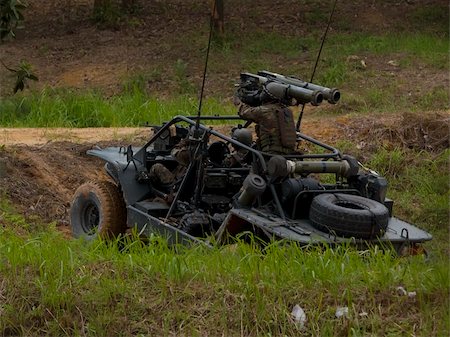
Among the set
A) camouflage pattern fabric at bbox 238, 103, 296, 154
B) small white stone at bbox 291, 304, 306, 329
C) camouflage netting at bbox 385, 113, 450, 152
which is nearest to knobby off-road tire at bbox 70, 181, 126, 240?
camouflage pattern fabric at bbox 238, 103, 296, 154

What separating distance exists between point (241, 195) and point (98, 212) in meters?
2.05

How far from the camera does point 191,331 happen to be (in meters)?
5.64

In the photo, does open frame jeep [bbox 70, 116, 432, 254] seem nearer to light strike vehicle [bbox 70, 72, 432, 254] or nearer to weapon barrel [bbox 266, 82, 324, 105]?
light strike vehicle [bbox 70, 72, 432, 254]

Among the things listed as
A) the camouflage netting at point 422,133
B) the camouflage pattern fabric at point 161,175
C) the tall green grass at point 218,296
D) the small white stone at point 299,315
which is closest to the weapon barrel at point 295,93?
the camouflage pattern fabric at point 161,175

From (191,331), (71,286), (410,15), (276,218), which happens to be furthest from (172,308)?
(410,15)

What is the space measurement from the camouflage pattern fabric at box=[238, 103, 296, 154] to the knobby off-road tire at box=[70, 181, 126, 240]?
168 cm

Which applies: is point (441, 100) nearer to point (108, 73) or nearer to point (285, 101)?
point (108, 73)

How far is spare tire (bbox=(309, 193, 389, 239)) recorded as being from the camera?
7859 mm

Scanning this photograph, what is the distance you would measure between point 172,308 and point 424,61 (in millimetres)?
13913

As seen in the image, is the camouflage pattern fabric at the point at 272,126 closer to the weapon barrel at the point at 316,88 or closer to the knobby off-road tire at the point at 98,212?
the weapon barrel at the point at 316,88

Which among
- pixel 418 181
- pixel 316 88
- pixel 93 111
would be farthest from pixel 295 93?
pixel 93 111

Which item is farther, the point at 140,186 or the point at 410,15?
the point at 410,15

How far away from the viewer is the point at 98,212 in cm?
988

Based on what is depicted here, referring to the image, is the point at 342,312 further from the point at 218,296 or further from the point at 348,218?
the point at 348,218
